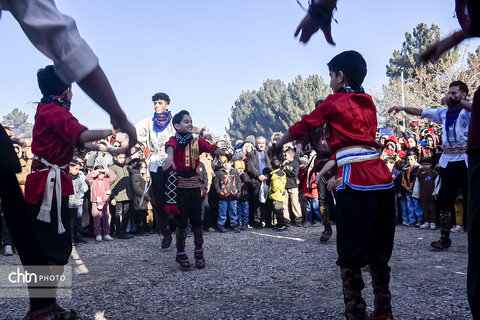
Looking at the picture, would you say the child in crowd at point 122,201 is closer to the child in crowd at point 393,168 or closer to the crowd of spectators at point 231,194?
the crowd of spectators at point 231,194

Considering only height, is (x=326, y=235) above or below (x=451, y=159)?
below

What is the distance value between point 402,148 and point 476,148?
35.8 feet

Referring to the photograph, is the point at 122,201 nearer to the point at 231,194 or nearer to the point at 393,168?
the point at 231,194

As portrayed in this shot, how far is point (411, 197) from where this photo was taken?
8.74 m

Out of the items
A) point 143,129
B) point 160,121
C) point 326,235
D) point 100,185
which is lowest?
point 326,235

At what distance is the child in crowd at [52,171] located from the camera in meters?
2.96

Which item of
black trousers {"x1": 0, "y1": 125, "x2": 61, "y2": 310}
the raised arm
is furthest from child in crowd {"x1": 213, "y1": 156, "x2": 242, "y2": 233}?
black trousers {"x1": 0, "y1": 125, "x2": 61, "y2": 310}

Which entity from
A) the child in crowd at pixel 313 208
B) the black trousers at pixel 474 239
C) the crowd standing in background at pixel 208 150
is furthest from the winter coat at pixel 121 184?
the black trousers at pixel 474 239

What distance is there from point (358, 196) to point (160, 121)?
4329 mm

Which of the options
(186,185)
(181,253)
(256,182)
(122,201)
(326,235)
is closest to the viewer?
(181,253)

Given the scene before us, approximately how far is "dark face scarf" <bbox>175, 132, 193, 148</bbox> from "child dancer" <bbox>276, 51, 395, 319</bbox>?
2.40 meters

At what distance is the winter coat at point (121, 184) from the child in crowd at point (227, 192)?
1971 millimetres

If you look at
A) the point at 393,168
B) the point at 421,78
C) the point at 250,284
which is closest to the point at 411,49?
the point at 421,78

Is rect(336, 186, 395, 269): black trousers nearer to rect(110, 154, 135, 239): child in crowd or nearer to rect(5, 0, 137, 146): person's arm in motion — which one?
rect(5, 0, 137, 146): person's arm in motion
